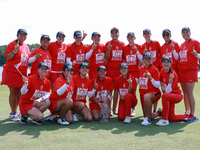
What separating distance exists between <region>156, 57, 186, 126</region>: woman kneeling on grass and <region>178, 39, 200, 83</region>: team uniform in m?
0.59

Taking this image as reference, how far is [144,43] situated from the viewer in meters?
6.65

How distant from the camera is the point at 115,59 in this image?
21.6 feet

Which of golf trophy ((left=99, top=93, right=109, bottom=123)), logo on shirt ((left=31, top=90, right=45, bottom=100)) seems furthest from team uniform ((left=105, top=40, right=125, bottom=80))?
logo on shirt ((left=31, top=90, right=45, bottom=100))

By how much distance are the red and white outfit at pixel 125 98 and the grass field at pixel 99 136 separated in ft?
1.10

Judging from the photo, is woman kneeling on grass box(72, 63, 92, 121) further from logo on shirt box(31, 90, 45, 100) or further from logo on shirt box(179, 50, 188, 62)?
logo on shirt box(179, 50, 188, 62)

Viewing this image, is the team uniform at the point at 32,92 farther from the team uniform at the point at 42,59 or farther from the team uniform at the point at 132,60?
the team uniform at the point at 132,60

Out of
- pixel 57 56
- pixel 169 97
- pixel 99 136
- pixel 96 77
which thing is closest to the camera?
pixel 99 136

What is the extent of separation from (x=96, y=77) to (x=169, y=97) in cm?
218

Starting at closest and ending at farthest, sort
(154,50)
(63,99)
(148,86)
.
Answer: (63,99) < (148,86) < (154,50)

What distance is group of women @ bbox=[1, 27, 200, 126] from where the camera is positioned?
17.1ft

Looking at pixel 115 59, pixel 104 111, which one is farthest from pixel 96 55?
pixel 104 111

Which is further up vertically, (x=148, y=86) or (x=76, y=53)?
(x=76, y=53)

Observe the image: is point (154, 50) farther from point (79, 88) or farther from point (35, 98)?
point (35, 98)

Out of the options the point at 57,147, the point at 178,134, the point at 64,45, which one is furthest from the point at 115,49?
the point at 57,147
